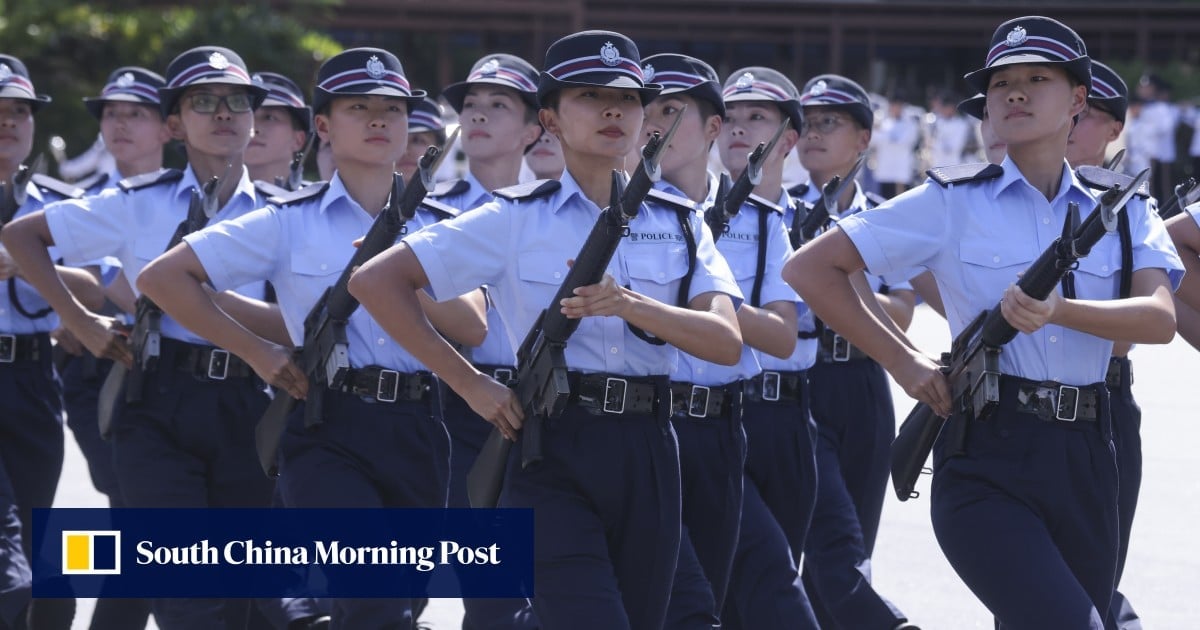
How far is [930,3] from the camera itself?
116 ft

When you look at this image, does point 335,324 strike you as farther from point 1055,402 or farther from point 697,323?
point 1055,402

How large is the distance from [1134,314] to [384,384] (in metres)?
2.26

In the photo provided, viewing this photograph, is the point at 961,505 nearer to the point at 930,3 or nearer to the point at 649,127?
the point at 649,127

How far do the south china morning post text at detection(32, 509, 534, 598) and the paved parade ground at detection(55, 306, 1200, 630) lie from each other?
3.15ft

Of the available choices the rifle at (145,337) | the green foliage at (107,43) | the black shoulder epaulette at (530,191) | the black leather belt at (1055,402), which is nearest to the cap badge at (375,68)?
the rifle at (145,337)

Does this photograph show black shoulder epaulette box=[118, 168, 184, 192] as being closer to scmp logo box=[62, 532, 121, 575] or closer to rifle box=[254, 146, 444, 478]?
scmp logo box=[62, 532, 121, 575]

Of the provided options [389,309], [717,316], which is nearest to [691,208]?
[717,316]

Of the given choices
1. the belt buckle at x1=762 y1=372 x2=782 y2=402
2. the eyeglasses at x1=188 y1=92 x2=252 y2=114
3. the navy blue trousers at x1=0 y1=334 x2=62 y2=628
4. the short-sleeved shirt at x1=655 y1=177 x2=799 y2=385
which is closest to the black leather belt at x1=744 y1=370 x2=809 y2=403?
the belt buckle at x1=762 y1=372 x2=782 y2=402

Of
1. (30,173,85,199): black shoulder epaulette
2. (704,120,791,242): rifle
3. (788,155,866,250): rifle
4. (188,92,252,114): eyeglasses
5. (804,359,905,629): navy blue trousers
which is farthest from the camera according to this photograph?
(30,173,85,199): black shoulder epaulette

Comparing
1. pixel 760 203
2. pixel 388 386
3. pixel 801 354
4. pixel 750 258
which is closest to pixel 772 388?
pixel 801 354

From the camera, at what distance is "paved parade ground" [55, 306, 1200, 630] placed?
7.92 m

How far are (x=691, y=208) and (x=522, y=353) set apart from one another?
0.62 metres

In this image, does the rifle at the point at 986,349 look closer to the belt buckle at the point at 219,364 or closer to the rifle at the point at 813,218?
the rifle at the point at 813,218

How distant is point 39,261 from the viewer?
6.82 m
